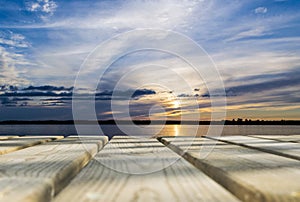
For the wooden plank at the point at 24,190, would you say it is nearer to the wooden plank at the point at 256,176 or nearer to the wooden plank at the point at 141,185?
the wooden plank at the point at 141,185

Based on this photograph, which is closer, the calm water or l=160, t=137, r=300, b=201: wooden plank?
l=160, t=137, r=300, b=201: wooden plank

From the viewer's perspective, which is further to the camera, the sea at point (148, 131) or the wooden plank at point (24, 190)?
the sea at point (148, 131)

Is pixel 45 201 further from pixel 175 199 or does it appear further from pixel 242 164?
pixel 242 164

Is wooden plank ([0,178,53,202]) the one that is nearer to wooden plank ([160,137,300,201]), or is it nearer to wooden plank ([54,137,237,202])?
wooden plank ([54,137,237,202])

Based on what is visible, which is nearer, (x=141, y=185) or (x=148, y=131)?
(x=141, y=185)

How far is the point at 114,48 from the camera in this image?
10.3ft

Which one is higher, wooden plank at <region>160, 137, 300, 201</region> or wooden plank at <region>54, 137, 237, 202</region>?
wooden plank at <region>160, 137, 300, 201</region>

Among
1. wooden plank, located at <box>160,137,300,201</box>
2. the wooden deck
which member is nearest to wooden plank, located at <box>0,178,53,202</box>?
the wooden deck

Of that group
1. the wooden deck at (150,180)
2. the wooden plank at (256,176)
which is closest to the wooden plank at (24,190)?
the wooden deck at (150,180)

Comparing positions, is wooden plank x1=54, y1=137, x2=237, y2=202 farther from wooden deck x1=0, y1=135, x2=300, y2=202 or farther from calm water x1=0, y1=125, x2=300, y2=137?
calm water x1=0, y1=125, x2=300, y2=137

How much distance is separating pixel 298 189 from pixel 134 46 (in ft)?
8.81

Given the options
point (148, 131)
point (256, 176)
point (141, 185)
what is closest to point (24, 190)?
point (141, 185)

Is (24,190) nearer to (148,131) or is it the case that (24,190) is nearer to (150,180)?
(150,180)

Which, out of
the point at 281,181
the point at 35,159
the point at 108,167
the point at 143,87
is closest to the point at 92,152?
the point at 35,159
